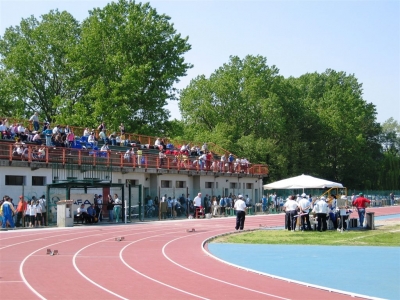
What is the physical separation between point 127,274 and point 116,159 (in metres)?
28.7

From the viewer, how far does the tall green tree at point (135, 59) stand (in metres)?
60.8

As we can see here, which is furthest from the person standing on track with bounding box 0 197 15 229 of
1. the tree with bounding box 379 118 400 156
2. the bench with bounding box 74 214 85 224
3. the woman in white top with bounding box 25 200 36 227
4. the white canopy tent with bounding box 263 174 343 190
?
the tree with bounding box 379 118 400 156

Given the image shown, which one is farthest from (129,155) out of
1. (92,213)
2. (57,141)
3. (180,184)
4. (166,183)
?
(92,213)

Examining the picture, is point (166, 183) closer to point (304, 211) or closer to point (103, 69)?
point (103, 69)

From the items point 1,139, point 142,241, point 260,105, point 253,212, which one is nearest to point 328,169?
point 260,105

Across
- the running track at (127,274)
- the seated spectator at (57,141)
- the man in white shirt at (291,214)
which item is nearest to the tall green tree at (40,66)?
the seated spectator at (57,141)

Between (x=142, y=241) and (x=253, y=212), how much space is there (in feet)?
105

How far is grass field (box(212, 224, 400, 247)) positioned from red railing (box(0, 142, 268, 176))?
14310 mm

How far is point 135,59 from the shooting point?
6253 centimetres

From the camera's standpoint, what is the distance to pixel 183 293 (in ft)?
42.6

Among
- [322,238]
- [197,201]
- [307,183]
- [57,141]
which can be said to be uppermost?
[57,141]

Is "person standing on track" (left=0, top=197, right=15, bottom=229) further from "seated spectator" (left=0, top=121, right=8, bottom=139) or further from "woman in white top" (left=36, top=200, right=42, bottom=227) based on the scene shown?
"seated spectator" (left=0, top=121, right=8, bottom=139)

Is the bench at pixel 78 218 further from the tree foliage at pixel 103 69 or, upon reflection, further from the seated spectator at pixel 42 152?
the tree foliage at pixel 103 69

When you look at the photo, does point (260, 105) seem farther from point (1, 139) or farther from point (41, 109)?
point (1, 139)
